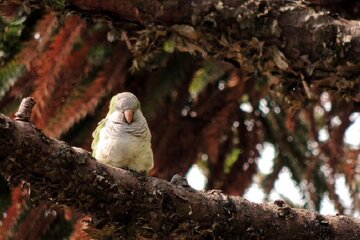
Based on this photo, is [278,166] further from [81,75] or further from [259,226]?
[259,226]

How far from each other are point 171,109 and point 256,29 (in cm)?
76

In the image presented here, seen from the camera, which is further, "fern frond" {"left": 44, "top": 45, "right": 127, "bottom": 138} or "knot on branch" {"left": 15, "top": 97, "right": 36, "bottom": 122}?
"fern frond" {"left": 44, "top": 45, "right": 127, "bottom": 138}

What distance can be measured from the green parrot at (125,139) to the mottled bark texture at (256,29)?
0.32m

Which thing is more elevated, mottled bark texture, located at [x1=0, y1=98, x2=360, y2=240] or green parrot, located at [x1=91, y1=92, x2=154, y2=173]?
green parrot, located at [x1=91, y1=92, x2=154, y2=173]

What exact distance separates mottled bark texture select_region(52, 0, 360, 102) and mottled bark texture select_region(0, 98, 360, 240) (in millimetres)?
614

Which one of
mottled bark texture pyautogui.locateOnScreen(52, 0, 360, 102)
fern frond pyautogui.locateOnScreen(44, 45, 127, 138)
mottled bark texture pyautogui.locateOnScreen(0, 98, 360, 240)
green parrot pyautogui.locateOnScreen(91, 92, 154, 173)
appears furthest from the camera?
fern frond pyautogui.locateOnScreen(44, 45, 127, 138)

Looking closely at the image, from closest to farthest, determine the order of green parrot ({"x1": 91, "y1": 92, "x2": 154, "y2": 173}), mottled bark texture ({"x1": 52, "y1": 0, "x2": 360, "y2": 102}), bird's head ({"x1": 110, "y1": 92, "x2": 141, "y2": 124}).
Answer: green parrot ({"x1": 91, "y1": 92, "x2": 154, "y2": 173}) < bird's head ({"x1": 110, "y1": 92, "x2": 141, "y2": 124}) < mottled bark texture ({"x1": 52, "y1": 0, "x2": 360, "y2": 102})

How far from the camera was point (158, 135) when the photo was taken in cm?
278

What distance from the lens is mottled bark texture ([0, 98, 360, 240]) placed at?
1.33 meters

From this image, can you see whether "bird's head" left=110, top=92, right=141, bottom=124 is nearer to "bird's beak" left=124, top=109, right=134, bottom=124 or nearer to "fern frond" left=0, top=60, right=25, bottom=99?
"bird's beak" left=124, top=109, right=134, bottom=124

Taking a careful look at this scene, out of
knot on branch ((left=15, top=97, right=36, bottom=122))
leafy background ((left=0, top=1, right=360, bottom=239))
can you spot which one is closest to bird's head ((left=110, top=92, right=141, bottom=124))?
leafy background ((left=0, top=1, right=360, bottom=239))

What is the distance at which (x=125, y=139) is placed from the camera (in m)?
1.95

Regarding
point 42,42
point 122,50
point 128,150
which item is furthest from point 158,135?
point 128,150

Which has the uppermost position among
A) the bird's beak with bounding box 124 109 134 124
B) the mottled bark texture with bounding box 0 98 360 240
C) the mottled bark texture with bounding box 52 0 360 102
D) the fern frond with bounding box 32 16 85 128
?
the mottled bark texture with bounding box 52 0 360 102
